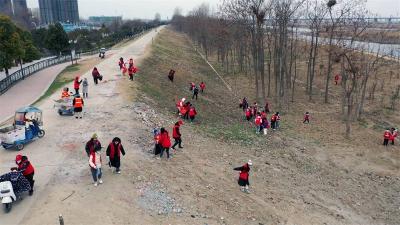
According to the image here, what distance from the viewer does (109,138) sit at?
17.1m

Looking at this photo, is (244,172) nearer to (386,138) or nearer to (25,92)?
(386,138)

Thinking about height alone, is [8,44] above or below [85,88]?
above

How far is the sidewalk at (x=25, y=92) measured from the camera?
82.5 ft

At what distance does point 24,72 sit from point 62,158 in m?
27.0

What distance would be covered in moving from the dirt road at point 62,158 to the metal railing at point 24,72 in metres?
10.1

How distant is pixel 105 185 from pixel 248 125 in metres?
13.7

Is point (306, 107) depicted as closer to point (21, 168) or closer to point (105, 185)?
point (105, 185)

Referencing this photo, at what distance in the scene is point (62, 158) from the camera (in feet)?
49.0

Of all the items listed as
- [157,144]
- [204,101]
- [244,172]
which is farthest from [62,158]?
[204,101]

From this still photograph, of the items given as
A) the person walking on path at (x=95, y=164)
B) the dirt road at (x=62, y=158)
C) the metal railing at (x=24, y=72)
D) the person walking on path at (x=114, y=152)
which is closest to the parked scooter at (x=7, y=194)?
the dirt road at (x=62, y=158)

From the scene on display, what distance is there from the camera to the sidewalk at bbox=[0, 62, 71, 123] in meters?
25.2

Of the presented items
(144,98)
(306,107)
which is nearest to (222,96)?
(306,107)

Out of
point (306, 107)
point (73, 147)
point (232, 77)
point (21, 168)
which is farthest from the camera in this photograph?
point (232, 77)

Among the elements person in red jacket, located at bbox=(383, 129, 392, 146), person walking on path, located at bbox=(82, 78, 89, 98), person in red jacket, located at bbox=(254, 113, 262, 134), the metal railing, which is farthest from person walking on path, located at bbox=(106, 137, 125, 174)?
the metal railing
